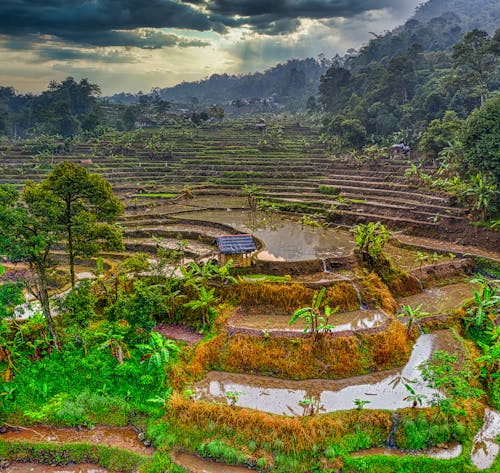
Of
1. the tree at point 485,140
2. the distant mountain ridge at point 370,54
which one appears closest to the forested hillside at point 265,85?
the distant mountain ridge at point 370,54

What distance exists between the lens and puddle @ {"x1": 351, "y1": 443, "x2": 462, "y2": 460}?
31.4 feet

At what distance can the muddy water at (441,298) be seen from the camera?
15542 mm

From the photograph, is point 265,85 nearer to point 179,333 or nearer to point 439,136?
point 439,136

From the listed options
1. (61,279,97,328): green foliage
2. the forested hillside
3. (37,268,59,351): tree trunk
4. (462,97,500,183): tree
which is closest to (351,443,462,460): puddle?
(61,279,97,328): green foliage

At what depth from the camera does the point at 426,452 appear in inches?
382

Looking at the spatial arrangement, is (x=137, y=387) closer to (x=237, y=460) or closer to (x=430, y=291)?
(x=237, y=460)

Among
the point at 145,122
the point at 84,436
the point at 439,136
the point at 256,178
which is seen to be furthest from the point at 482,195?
the point at 145,122

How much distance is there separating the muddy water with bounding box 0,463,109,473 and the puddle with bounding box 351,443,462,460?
606 cm

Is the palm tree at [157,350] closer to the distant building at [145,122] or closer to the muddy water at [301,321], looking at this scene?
the muddy water at [301,321]

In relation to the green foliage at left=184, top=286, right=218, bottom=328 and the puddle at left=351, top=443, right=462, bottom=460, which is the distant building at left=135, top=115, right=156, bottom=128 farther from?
the puddle at left=351, top=443, right=462, bottom=460

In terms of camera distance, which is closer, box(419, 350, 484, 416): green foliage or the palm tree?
box(419, 350, 484, 416): green foliage

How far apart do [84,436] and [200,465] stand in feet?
10.3

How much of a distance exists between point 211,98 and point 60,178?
12621 cm

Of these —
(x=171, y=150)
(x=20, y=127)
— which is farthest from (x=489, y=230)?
(x=20, y=127)
